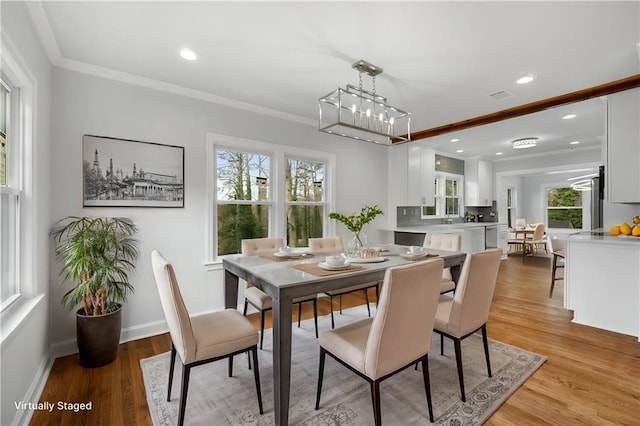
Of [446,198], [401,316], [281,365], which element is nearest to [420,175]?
[446,198]

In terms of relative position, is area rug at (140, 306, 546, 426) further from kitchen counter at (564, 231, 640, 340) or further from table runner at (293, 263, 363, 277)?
kitchen counter at (564, 231, 640, 340)

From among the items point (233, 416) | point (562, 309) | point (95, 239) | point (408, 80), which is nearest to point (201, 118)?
point (95, 239)

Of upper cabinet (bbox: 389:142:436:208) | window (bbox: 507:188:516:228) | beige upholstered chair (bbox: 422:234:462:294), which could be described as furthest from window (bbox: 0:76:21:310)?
window (bbox: 507:188:516:228)

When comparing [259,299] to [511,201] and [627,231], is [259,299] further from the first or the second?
[511,201]

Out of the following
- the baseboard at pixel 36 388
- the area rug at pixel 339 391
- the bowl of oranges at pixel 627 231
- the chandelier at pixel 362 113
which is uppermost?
the chandelier at pixel 362 113

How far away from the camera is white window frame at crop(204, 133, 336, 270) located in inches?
133

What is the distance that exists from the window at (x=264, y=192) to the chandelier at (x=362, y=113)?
25.6 inches

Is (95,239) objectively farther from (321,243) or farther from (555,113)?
(555,113)

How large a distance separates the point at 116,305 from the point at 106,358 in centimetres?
41

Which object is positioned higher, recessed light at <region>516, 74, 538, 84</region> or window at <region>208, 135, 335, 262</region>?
recessed light at <region>516, 74, 538, 84</region>

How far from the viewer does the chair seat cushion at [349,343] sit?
1687 millimetres

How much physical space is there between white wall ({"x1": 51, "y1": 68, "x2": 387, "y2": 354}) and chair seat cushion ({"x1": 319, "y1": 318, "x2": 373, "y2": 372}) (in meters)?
2.00

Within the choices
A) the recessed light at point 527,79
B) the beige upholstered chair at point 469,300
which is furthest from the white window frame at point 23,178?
the recessed light at point 527,79

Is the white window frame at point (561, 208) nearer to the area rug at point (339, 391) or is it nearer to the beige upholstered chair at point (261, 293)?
the area rug at point (339, 391)
